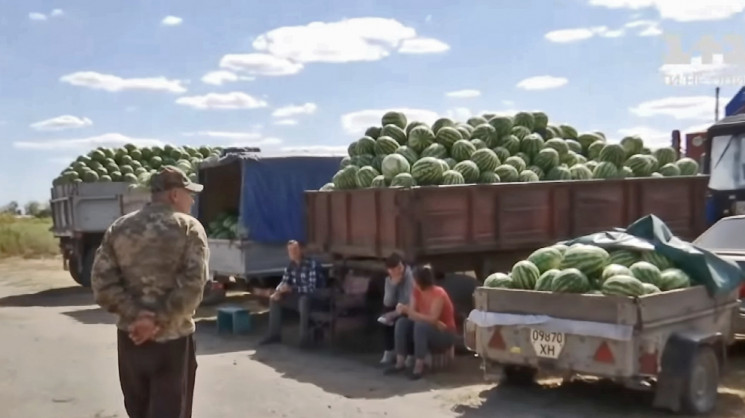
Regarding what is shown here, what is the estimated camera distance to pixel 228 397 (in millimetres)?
8070

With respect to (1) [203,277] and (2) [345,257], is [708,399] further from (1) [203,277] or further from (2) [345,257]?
(2) [345,257]

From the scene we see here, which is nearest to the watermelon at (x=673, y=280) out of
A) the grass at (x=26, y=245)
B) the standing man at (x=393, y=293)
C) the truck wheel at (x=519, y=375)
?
the truck wheel at (x=519, y=375)

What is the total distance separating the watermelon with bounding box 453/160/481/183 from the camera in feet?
34.6

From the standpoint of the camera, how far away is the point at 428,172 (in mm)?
10430

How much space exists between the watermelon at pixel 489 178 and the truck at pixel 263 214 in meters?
3.08

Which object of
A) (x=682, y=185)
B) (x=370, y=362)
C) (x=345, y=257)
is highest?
(x=682, y=185)

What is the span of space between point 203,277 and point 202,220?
9817 mm

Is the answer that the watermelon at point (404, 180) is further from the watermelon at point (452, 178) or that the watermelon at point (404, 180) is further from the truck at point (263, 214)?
the truck at point (263, 214)

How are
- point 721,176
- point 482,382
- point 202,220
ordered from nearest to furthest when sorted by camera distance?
point 482,382
point 721,176
point 202,220

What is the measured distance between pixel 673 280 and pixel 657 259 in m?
0.40

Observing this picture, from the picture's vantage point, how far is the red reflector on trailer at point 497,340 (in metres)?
7.54

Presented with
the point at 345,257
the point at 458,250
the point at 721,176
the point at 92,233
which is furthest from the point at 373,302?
the point at 92,233

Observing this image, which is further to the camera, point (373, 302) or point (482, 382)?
point (373, 302)

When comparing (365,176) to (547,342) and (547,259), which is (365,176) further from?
(547,342)
